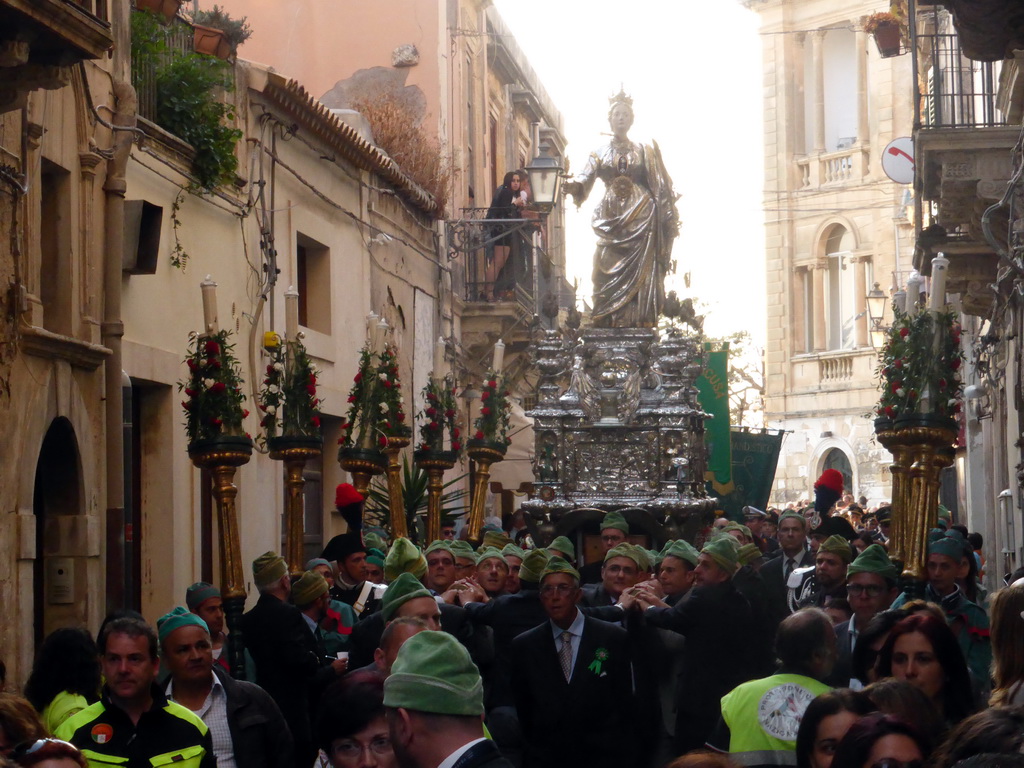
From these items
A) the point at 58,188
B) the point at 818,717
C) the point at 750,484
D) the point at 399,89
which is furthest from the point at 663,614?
the point at 399,89

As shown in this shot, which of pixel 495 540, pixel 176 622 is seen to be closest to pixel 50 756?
pixel 176 622

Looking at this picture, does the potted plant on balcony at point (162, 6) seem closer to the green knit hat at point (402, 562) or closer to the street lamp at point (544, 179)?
the green knit hat at point (402, 562)

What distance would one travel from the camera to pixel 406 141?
21234mm

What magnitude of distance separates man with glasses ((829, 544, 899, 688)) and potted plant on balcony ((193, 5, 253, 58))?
8666 millimetres

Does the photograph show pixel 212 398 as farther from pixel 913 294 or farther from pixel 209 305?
pixel 913 294

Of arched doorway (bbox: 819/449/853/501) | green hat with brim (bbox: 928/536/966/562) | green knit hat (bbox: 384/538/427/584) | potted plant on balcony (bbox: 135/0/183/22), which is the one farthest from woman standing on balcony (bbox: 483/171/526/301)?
green hat with brim (bbox: 928/536/966/562)

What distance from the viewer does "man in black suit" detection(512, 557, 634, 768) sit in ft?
23.8

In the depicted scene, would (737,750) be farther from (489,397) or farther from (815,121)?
(815,121)

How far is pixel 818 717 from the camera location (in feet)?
14.7

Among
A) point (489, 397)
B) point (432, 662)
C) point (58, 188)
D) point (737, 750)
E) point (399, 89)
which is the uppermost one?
point (399, 89)

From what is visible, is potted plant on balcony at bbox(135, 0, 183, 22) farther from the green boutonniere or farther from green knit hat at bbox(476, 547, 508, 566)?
the green boutonniere

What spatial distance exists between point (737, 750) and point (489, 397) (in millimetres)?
9635

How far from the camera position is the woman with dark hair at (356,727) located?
443 centimetres

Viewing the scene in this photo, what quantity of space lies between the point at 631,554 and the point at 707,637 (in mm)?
1389
